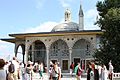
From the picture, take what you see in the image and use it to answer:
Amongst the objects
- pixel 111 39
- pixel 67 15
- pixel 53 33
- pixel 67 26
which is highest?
pixel 67 15

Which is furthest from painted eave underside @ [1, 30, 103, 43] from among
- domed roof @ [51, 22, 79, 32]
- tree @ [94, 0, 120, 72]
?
tree @ [94, 0, 120, 72]

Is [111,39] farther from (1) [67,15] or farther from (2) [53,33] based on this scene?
(1) [67,15]

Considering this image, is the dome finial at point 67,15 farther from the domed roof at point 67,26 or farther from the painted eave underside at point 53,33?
the painted eave underside at point 53,33

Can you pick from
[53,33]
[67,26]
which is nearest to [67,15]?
[67,26]

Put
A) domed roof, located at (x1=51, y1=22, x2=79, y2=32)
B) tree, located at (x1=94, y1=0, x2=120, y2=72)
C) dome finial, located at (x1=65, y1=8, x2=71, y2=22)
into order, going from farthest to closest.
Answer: dome finial, located at (x1=65, y1=8, x2=71, y2=22)
domed roof, located at (x1=51, y1=22, x2=79, y2=32)
tree, located at (x1=94, y1=0, x2=120, y2=72)

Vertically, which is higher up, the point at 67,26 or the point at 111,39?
the point at 67,26

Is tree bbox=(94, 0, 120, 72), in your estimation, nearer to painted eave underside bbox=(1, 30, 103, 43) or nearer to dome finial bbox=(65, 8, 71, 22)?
painted eave underside bbox=(1, 30, 103, 43)

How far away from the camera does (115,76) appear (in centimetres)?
2723

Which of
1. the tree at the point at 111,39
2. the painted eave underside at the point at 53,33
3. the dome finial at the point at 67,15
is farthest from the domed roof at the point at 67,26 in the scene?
the tree at the point at 111,39

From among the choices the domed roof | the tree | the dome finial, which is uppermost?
the dome finial

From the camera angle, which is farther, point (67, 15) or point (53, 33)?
point (67, 15)

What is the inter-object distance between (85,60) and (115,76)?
1455 centimetres

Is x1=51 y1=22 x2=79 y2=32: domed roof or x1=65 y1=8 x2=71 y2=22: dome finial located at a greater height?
x1=65 y1=8 x2=71 y2=22: dome finial

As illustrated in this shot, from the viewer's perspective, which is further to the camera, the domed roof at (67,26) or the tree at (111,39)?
the domed roof at (67,26)
